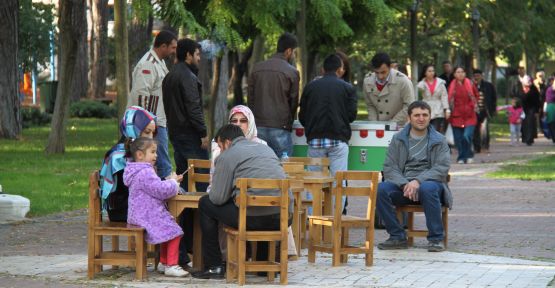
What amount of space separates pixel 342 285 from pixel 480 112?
18.1 metres

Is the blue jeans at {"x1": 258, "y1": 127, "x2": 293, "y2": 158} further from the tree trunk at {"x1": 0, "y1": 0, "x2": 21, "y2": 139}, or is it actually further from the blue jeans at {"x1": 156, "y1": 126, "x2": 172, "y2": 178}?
the tree trunk at {"x1": 0, "y1": 0, "x2": 21, "y2": 139}

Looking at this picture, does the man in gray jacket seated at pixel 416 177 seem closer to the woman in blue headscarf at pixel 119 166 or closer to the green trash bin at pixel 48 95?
the woman in blue headscarf at pixel 119 166

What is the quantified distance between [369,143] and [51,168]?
9.79 m

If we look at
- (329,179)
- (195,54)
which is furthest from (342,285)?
(195,54)

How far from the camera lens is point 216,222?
10859mm

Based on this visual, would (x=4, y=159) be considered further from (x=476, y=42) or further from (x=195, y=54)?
(x=476, y=42)

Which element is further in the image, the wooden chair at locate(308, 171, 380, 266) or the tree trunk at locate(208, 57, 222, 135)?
the tree trunk at locate(208, 57, 222, 135)

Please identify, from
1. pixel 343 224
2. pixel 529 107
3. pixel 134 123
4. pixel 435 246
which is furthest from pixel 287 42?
pixel 529 107

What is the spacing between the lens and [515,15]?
41719 mm

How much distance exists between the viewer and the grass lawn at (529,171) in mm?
21886

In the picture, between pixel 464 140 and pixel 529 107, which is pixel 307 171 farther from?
pixel 529 107

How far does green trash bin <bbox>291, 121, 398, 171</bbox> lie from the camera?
14023 mm

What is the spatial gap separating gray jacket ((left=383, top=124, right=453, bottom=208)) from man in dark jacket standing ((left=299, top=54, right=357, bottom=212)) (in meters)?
0.90

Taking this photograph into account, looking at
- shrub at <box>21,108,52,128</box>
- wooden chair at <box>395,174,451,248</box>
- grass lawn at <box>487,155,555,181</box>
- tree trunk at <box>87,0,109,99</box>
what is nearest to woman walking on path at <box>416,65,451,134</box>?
grass lawn at <box>487,155,555,181</box>
